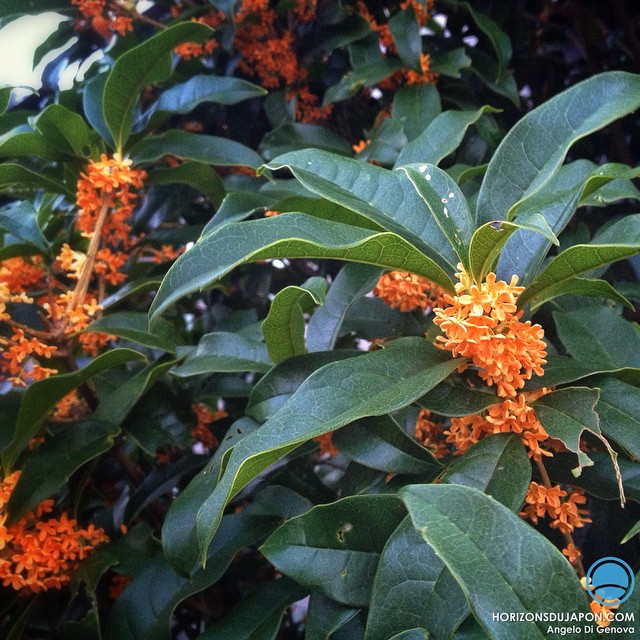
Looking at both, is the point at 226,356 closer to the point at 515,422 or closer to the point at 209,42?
the point at 515,422

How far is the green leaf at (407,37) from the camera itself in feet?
4.00

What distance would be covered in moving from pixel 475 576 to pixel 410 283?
0.41m

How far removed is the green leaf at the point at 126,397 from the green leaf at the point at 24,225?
247 millimetres

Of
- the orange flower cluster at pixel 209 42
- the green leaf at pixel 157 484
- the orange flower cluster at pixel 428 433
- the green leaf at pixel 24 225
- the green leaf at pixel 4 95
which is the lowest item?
the green leaf at pixel 157 484

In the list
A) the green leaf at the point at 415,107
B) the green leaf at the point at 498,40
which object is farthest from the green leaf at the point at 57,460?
the green leaf at the point at 498,40

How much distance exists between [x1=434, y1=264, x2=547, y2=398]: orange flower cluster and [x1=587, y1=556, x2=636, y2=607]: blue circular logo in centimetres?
19

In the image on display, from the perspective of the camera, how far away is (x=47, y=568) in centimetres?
89

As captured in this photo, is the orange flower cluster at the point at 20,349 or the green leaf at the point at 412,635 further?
the orange flower cluster at the point at 20,349

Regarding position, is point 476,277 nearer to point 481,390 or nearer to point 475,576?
point 481,390

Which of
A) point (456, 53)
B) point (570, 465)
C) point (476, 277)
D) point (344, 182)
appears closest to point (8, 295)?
point (344, 182)

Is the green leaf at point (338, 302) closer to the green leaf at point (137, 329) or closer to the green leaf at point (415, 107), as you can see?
the green leaf at point (137, 329)

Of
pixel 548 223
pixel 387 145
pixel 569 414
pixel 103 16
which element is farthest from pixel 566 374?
pixel 103 16

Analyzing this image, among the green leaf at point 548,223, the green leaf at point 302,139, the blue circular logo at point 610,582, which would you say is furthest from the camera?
the green leaf at point 302,139

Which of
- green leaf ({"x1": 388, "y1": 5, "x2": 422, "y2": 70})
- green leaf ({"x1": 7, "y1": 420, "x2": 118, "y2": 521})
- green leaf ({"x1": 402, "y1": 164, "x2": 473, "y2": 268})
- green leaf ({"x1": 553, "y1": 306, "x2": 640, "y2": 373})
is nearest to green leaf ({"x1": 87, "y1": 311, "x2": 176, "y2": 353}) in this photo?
green leaf ({"x1": 7, "y1": 420, "x2": 118, "y2": 521})
